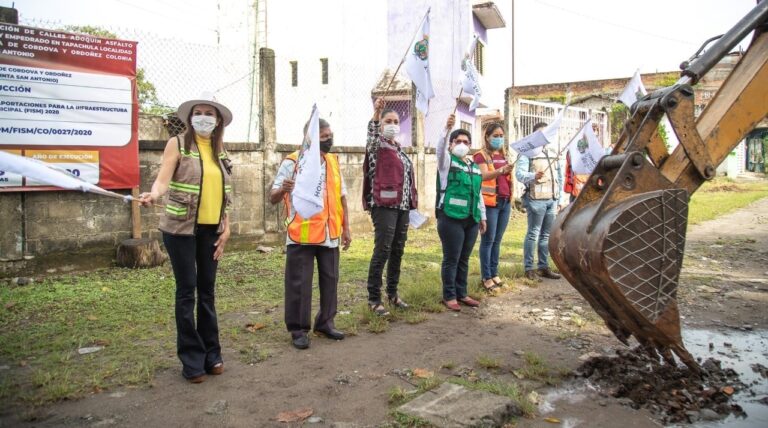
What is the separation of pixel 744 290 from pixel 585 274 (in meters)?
4.49

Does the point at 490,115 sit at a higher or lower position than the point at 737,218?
higher

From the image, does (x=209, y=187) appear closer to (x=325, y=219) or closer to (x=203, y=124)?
(x=203, y=124)

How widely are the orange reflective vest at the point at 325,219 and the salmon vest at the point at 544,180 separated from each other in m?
2.99

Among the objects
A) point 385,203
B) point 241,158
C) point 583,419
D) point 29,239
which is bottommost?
point 583,419

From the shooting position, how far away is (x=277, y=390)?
363cm

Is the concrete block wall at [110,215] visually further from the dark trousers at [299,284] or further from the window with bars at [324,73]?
the window with bars at [324,73]

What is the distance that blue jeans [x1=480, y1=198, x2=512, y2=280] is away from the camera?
629cm

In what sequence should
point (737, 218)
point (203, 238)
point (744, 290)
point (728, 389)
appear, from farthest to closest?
point (737, 218)
point (744, 290)
point (203, 238)
point (728, 389)

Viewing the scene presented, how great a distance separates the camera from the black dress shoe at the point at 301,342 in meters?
4.44

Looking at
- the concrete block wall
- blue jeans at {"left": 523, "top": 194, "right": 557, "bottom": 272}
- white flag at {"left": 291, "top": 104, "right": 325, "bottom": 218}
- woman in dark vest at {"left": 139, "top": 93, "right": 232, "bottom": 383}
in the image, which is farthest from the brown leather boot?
woman in dark vest at {"left": 139, "top": 93, "right": 232, "bottom": 383}

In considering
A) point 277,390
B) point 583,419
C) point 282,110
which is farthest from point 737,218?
point 277,390

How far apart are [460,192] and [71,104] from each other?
4.84 m

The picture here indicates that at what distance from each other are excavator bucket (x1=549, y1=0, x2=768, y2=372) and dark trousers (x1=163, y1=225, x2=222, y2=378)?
7.75 feet

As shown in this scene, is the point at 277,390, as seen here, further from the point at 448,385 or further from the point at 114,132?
the point at 114,132
